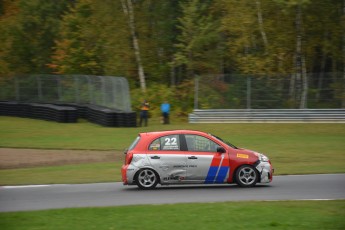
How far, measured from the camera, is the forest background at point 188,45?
38.9 metres

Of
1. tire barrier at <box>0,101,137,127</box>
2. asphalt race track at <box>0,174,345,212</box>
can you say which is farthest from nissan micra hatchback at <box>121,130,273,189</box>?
tire barrier at <box>0,101,137,127</box>

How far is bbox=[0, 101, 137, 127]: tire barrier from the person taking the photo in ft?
117

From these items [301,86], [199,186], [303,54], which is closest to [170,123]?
[301,86]

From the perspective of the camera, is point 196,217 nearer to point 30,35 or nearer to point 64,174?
point 64,174

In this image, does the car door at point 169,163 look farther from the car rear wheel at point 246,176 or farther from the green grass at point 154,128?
the green grass at point 154,128

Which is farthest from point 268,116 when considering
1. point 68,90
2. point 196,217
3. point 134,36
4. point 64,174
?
point 196,217

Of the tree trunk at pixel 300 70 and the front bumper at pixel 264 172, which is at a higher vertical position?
the tree trunk at pixel 300 70

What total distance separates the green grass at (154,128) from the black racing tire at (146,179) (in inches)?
109

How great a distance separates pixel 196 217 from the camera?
10.6 metres

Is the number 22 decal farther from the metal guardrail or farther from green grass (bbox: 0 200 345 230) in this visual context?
the metal guardrail

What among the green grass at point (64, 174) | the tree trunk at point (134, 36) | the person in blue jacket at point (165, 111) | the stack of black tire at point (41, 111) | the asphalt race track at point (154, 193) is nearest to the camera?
the asphalt race track at point (154, 193)

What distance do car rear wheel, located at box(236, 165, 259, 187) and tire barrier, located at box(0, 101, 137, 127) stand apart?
2115cm

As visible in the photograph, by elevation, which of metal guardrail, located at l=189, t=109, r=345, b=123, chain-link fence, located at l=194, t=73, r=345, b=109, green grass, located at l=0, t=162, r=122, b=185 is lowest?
green grass, located at l=0, t=162, r=122, b=185

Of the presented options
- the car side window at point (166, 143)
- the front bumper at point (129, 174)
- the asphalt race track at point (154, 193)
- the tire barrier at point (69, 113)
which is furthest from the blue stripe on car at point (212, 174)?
the tire barrier at point (69, 113)
